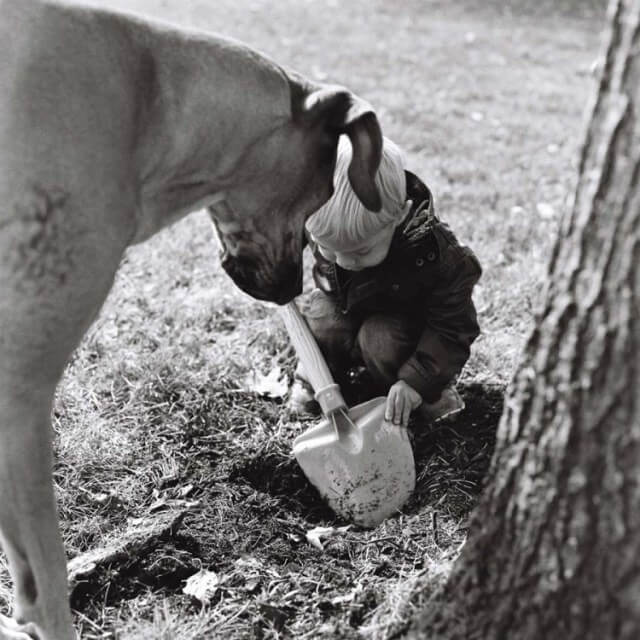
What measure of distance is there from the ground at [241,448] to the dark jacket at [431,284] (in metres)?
0.29

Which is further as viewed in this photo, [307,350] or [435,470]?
[307,350]

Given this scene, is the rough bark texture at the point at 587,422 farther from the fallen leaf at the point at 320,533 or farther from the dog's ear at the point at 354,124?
the fallen leaf at the point at 320,533

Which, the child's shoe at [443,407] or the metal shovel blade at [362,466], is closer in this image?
the metal shovel blade at [362,466]

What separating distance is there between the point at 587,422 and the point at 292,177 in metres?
1.19

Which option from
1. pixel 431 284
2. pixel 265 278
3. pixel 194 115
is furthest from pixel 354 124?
pixel 431 284

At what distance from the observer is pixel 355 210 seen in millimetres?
2844

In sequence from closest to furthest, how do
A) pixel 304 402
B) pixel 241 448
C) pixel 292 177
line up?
pixel 292 177, pixel 241 448, pixel 304 402

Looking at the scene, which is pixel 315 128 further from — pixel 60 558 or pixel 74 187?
pixel 60 558

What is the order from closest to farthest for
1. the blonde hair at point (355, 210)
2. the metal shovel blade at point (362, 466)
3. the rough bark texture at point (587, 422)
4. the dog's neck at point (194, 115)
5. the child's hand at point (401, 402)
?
the rough bark texture at point (587, 422), the dog's neck at point (194, 115), the blonde hair at point (355, 210), the metal shovel blade at point (362, 466), the child's hand at point (401, 402)

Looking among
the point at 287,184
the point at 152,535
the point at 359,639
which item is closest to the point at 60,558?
the point at 152,535

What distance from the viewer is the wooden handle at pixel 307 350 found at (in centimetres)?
313

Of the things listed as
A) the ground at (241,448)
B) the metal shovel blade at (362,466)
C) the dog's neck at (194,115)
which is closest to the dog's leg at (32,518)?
the ground at (241,448)

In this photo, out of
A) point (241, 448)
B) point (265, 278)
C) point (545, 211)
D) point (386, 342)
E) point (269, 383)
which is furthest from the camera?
point (545, 211)

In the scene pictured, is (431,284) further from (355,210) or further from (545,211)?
(545,211)
